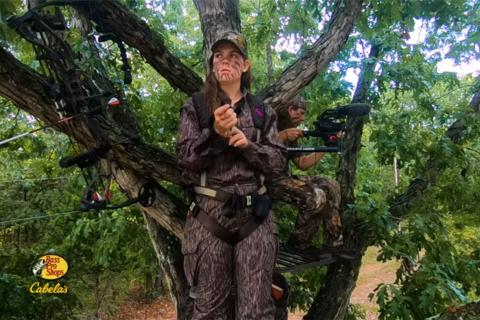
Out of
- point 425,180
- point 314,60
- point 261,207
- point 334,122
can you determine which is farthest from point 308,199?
point 425,180

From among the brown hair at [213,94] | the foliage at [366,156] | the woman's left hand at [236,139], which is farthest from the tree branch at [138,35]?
the woman's left hand at [236,139]

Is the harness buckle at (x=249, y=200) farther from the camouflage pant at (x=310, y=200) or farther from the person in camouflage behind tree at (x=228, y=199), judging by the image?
the camouflage pant at (x=310, y=200)

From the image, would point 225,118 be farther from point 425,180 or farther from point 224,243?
point 425,180

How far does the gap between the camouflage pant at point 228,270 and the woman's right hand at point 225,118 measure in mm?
486

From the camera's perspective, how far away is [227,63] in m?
2.54

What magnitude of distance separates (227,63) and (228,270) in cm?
117

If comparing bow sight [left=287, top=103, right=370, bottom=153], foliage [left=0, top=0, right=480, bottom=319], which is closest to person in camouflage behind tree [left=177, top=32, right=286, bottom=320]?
bow sight [left=287, top=103, right=370, bottom=153]

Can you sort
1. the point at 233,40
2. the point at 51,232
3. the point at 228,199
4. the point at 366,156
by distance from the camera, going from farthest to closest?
the point at 366,156 < the point at 51,232 < the point at 233,40 < the point at 228,199

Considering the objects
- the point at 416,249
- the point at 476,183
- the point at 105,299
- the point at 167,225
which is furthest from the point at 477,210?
the point at 105,299

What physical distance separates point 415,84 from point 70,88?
12.2 ft

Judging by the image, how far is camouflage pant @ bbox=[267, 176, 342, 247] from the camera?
312 cm

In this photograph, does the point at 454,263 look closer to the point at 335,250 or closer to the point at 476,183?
the point at 476,183

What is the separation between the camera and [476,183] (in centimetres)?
450

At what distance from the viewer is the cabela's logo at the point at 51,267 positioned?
3.80m
